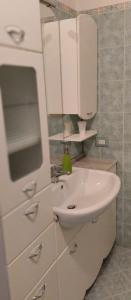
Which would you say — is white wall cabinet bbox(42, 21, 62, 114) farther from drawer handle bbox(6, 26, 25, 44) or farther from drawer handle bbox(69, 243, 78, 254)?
drawer handle bbox(69, 243, 78, 254)

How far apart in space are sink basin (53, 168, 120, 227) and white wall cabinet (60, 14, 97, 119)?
0.47 m

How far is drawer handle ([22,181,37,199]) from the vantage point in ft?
3.40

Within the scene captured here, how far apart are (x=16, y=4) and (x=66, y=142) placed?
1.14 m

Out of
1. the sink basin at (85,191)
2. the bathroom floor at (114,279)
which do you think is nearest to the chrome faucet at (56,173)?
the sink basin at (85,191)

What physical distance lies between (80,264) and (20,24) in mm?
1422

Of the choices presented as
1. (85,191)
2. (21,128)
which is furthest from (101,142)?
(21,128)

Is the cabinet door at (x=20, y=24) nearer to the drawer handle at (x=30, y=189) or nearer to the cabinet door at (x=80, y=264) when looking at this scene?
the drawer handle at (x=30, y=189)

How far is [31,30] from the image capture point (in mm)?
991

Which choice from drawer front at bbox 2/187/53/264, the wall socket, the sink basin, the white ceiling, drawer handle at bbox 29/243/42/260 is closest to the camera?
drawer front at bbox 2/187/53/264

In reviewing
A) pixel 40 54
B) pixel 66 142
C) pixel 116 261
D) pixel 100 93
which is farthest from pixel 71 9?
pixel 116 261

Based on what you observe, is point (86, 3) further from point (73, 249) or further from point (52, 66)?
point (73, 249)

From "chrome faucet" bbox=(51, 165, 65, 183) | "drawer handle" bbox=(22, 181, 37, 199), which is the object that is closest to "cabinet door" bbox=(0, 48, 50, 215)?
"drawer handle" bbox=(22, 181, 37, 199)

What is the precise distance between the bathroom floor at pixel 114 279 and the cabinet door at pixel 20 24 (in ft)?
5.73

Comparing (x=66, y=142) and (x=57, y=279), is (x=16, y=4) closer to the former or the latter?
(x=66, y=142)
